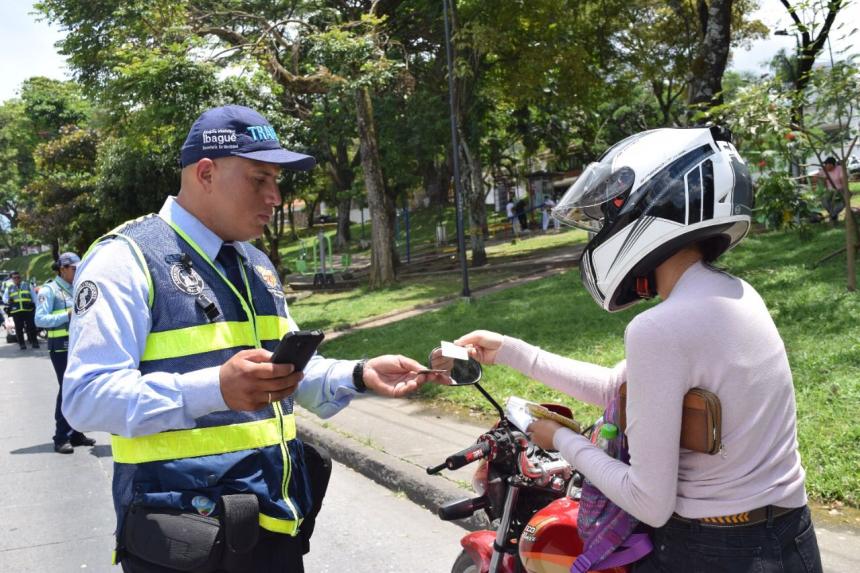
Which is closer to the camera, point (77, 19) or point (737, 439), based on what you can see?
point (737, 439)

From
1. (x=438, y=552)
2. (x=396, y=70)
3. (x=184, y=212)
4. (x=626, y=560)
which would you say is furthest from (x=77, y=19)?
(x=626, y=560)

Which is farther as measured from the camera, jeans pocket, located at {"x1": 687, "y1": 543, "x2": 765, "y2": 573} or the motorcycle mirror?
the motorcycle mirror

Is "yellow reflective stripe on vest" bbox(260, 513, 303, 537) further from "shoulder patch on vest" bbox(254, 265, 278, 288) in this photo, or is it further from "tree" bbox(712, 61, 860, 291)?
"tree" bbox(712, 61, 860, 291)

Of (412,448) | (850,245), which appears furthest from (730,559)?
(850,245)

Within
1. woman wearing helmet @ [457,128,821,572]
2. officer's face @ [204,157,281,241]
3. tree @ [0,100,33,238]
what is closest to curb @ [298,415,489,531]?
officer's face @ [204,157,281,241]

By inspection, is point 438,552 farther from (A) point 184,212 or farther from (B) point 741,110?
(B) point 741,110

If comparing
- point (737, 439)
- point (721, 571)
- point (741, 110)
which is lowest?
point (721, 571)

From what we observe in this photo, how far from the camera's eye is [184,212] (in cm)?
245

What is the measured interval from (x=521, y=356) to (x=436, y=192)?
41.9 m

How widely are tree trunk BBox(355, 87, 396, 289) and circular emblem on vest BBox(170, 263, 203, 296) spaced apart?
15.8 m

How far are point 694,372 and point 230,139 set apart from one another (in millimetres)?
1446

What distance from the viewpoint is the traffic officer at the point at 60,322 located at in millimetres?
8289

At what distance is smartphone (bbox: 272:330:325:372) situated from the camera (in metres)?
1.91

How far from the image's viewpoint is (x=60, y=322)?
869 cm
